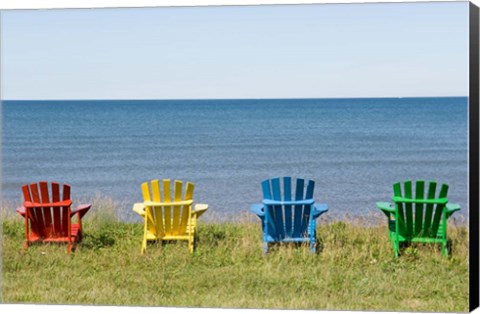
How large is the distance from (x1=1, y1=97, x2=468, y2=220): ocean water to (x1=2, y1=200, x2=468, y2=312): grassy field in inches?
113

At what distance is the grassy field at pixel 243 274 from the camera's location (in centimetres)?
664

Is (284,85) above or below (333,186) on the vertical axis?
above

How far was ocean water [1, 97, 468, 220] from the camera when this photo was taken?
23.0m

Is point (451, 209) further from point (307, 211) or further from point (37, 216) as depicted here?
point (37, 216)

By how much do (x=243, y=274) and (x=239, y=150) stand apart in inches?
1140

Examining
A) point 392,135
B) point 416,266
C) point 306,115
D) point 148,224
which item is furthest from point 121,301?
point 306,115

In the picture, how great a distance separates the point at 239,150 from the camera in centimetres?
3616

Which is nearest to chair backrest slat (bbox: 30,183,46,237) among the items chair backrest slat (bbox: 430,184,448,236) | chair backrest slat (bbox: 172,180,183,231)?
chair backrest slat (bbox: 172,180,183,231)

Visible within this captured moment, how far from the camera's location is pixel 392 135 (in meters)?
41.6

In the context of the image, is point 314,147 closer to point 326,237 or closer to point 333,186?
point 333,186

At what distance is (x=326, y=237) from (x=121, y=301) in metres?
2.52

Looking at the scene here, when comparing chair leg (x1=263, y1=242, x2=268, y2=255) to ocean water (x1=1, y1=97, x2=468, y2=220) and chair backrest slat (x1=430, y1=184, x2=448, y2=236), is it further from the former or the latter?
ocean water (x1=1, y1=97, x2=468, y2=220)

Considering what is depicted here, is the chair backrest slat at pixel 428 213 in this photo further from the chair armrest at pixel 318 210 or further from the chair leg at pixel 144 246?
the chair leg at pixel 144 246

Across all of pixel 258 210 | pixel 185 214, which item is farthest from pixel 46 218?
pixel 258 210
